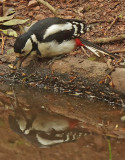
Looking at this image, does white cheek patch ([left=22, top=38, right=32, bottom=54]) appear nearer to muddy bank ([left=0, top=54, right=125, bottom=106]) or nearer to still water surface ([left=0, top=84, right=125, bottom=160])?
muddy bank ([left=0, top=54, right=125, bottom=106])

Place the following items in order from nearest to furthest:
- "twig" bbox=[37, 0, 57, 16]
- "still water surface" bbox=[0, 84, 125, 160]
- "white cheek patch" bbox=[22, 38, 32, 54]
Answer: "still water surface" bbox=[0, 84, 125, 160] < "white cheek patch" bbox=[22, 38, 32, 54] < "twig" bbox=[37, 0, 57, 16]

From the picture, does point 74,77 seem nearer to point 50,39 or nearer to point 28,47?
point 50,39

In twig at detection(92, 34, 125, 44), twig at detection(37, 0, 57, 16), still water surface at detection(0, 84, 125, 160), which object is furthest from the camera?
twig at detection(37, 0, 57, 16)

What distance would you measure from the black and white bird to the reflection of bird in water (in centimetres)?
87

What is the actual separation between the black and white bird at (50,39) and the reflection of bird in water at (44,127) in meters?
0.87

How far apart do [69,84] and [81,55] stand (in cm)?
77

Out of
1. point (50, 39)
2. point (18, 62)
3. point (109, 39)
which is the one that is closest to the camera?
point (50, 39)

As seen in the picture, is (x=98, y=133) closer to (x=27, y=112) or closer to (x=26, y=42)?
(x=27, y=112)

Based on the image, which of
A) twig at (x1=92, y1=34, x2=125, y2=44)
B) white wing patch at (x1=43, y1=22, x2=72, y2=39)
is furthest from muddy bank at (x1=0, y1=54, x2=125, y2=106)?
twig at (x1=92, y1=34, x2=125, y2=44)

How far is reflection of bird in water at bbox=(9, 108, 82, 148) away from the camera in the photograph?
305cm

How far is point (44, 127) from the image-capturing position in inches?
130

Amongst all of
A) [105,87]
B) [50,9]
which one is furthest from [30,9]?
[105,87]

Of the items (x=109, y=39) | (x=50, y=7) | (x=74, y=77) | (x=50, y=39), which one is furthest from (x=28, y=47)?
(x=50, y=7)

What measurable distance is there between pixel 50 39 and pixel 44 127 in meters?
1.27
